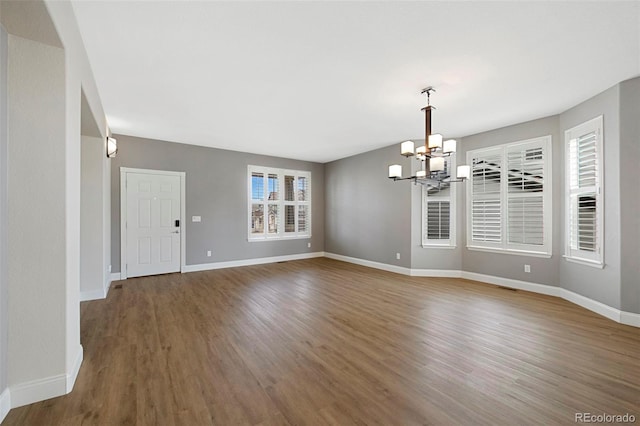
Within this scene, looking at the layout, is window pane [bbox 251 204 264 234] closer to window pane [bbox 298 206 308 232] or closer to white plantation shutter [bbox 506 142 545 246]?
window pane [bbox 298 206 308 232]

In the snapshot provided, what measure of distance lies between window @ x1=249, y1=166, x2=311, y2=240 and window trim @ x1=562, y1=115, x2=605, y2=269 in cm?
539

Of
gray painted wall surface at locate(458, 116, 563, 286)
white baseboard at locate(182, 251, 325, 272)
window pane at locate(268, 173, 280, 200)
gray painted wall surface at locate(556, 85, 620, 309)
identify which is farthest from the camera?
window pane at locate(268, 173, 280, 200)

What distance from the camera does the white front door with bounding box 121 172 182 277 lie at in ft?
17.1

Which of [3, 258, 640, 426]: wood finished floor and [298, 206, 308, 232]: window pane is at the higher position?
[298, 206, 308, 232]: window pane

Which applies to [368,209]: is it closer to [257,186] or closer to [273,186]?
[273,186]

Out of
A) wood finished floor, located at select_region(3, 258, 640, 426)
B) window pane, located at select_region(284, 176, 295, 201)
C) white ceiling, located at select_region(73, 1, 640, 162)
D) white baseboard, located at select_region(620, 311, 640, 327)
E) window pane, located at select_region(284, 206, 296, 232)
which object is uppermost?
white ceiling, located at select_region(73, 1, 640, 162)

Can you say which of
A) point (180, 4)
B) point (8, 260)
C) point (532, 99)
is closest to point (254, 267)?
point (8, 260)

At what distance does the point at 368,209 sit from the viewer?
6508mm

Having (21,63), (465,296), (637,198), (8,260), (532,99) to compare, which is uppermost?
(532,99)

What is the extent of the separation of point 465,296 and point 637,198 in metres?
2.26

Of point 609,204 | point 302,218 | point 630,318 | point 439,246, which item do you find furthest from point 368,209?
point 630,318

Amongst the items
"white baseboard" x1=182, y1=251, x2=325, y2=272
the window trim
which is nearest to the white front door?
"white baseboard" x1=182, y1=251, x2=325, y2=272

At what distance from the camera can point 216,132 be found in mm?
5035

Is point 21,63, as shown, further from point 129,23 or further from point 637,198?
point 637,198
